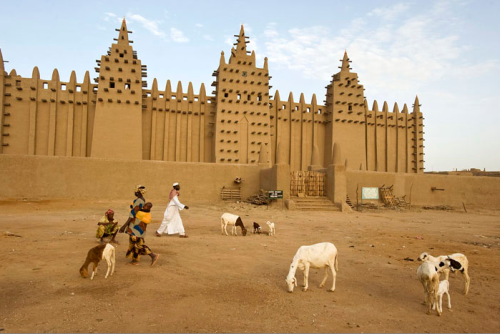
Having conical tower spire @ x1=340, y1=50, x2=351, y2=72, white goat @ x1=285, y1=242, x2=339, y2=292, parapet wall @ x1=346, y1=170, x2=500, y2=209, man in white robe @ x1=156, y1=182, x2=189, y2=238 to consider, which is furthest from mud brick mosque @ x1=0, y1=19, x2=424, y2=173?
white goat @ x1=285, y1=242, x2=339, y2=292

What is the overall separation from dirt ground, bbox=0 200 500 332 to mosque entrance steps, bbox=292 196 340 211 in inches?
282

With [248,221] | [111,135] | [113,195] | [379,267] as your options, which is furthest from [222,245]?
[111,135]

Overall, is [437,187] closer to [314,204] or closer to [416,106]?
[314,204]

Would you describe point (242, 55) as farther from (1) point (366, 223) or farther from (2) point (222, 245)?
(2) point (222, 245)

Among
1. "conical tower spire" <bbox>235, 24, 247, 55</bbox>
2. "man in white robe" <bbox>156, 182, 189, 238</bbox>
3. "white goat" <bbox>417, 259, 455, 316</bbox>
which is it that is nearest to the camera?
"white goat" <bbox>417, 259, 455, 316</bbox>

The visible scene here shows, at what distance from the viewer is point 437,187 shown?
71.6 ft

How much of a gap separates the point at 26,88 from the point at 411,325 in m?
25.8

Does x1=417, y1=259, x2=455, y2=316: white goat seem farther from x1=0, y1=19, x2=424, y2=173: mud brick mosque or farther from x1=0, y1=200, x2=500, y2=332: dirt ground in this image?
x1=0, y1=19, x2=424, y2=173: mud brick mosque

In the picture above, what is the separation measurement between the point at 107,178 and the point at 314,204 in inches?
410

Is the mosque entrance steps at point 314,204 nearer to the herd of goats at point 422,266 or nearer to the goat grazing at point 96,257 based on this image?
the herd of goats at point 422,266

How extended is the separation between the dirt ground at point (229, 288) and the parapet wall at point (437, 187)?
1077cm

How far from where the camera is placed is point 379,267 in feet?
21.6

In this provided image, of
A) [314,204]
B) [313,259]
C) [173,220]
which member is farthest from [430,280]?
[314,204]

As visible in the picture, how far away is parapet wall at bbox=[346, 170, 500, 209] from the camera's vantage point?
20.4 m
